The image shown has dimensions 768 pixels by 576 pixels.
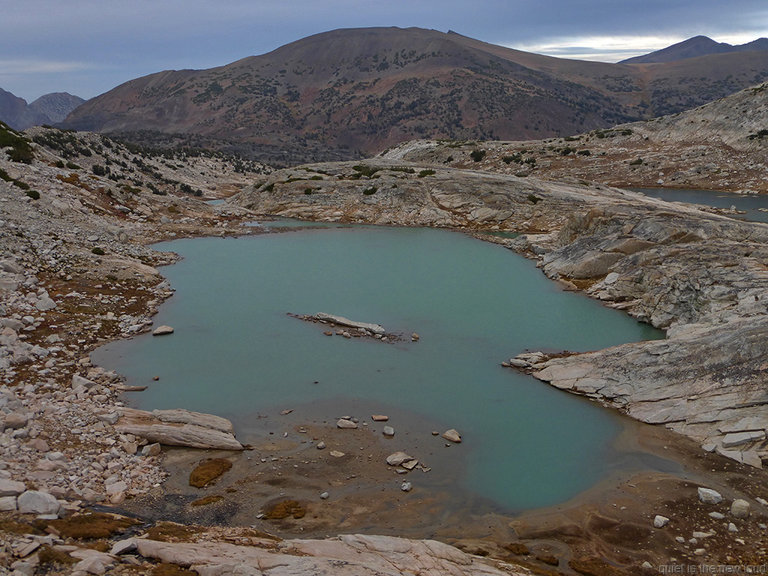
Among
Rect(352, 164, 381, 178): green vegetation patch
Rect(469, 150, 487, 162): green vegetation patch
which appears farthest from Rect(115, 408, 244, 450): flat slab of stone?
Rect(469, 150, 487, 162): green vegetation patch

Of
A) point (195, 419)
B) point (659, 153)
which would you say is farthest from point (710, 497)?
point (659, 153)

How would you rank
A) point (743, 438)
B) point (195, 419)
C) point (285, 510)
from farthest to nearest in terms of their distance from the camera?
point (195, 419) → point (743, 438) → point (285, 510)

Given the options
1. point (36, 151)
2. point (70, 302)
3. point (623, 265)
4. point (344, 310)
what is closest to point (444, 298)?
point (344, 310)

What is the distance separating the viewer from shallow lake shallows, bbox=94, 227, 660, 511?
796 inches

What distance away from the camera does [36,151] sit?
5516 cm

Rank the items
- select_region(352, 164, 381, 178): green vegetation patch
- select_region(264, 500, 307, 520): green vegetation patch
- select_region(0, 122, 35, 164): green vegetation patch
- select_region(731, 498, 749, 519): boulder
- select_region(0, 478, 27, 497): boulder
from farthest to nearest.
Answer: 1. select_region(352, 164, 381, 178): green vegetation patch
2. select_region(0, 122, 35, 164): green vegetation patch
3. select_region(731, 498, 749, 519): boulder
4. select_region(264, 500, 307, 520): green vegetation patch
5. select_region(0, 478, 27, 497): boulder

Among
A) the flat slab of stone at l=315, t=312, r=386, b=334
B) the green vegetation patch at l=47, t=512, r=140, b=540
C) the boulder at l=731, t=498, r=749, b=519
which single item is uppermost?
the flat slab of stone at l=315, t=312, r=386, b=334

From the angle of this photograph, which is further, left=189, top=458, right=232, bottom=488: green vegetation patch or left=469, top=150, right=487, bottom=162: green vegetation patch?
left=469, top=150, right=487, bottom=162: green vegetation patch

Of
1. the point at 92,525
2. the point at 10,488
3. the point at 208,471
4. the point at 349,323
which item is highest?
the point at 10,488

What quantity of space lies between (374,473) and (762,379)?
15.2 metres

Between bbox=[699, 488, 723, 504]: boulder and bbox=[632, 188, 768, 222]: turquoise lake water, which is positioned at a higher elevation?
bbox=[632, 188, 768, 222]: turquoise lake water

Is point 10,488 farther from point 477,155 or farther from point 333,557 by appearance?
point 477,155

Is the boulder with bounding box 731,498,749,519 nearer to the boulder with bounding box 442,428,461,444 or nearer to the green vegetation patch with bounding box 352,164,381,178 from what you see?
the boulder with bounding box 442,428,461,444

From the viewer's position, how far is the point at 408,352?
28.1 meters
